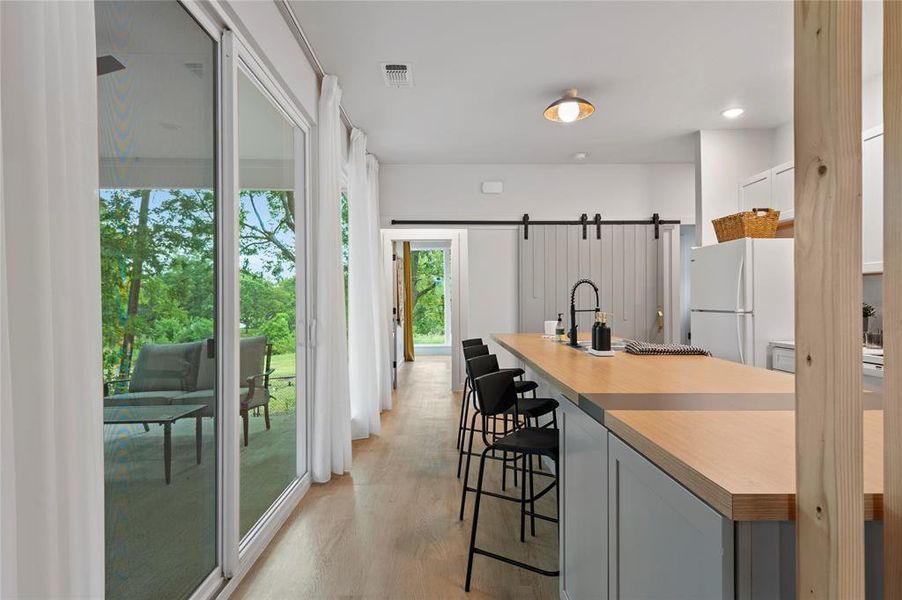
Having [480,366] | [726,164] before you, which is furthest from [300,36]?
[726,164]

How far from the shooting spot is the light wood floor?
6.70 feet

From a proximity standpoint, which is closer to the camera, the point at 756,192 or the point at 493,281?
the point at 756,192

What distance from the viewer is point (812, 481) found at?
695mm

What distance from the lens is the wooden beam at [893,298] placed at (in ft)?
2.22

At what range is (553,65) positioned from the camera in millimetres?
3359

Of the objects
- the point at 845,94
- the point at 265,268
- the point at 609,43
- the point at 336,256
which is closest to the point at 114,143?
the point at 265,268

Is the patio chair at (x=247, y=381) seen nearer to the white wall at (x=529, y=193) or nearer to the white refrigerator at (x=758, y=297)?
the white refrigerator at (x=758, y=297)

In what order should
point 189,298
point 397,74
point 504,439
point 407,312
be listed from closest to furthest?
point 189,298 → point 504,439 → point 397,74 → point 407,312

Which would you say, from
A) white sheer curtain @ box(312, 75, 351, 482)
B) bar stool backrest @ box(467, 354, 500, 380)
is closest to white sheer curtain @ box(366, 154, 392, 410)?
white sheer curtain @ box(312, 75, 351, 482)

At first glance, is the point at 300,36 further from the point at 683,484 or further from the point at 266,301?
the point at 683,484

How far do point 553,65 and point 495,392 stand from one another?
2.43m

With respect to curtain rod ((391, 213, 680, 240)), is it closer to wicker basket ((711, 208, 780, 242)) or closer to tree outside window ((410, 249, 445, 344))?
wicker basket ((711, 208, 780, 242))

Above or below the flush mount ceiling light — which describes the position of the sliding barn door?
below

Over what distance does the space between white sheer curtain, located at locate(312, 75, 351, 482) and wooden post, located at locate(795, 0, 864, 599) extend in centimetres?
275
